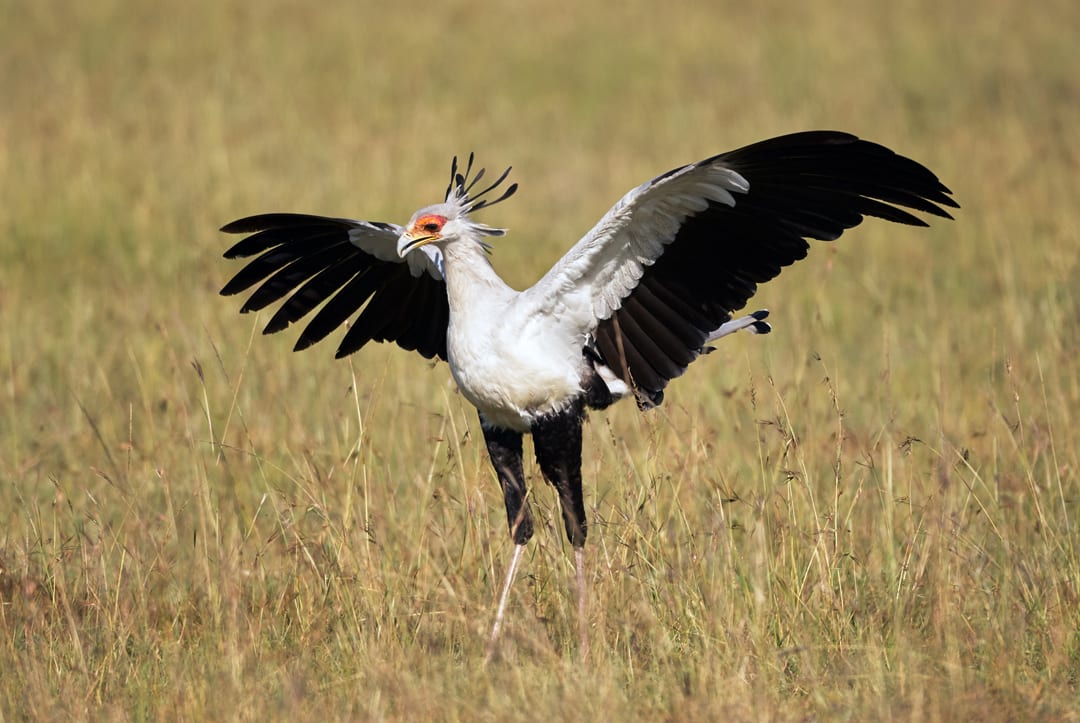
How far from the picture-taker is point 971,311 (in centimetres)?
801

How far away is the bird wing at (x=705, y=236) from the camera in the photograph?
3.96 metres

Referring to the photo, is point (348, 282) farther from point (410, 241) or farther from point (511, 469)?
point (511, 469)

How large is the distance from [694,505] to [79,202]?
575 cm

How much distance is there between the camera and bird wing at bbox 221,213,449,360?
4648 mm

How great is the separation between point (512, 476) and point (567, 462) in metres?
0.20

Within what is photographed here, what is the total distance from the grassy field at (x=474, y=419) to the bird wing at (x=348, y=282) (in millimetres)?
273

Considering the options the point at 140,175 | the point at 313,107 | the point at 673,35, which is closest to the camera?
the point at 140,175

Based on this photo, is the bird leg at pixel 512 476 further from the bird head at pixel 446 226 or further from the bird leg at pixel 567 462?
the bird head at pixel 446 226

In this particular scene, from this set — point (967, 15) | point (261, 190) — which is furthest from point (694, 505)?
point (967, 15)

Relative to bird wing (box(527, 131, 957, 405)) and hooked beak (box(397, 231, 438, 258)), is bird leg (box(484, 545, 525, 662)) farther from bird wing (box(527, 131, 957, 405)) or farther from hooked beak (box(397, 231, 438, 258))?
hooked beak (box(397, 231, 438, 258))

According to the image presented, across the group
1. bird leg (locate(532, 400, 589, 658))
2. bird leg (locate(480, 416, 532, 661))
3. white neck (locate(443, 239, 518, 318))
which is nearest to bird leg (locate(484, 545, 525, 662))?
bird leg (locate(480, 416, 532, 661))

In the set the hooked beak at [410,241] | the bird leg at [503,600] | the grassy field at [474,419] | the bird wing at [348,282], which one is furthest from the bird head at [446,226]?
the bird leg at [503,600]

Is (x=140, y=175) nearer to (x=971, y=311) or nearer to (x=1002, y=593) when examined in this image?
(x=971, y=311)

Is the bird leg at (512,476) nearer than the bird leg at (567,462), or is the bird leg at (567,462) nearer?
the bird leg at (567,462)
